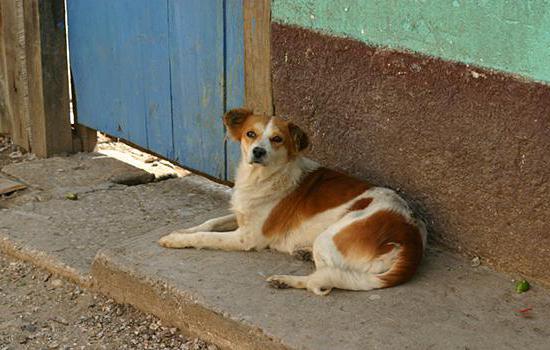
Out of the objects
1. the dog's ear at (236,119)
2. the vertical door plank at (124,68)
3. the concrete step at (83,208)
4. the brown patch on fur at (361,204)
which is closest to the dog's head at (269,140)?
the dog's ear at (236,119)

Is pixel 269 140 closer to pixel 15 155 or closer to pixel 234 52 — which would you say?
pixel 234 52

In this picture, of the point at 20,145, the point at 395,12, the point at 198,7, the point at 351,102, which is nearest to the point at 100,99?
the point at 20,145

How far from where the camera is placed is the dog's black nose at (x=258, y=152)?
4.32 meters

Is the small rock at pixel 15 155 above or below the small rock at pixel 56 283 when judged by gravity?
above

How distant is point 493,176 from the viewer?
414 cm

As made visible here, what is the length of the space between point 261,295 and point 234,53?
183 centimetres

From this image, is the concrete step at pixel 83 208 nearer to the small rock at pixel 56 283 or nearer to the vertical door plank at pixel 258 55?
the small rock at pixel 56 283

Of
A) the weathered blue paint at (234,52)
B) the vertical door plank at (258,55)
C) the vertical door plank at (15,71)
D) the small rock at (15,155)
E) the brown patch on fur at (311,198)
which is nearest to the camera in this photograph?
the brown patch on fur at (311,198)

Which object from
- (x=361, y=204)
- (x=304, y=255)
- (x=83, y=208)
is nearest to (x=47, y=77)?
(x=83, y=208)

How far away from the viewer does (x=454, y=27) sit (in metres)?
4.10

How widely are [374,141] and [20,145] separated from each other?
10.7ft

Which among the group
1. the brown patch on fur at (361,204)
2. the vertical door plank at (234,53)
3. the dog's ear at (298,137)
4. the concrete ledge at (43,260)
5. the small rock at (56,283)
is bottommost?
the small rock at (56,283)

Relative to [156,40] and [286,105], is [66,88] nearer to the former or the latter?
[156,40]

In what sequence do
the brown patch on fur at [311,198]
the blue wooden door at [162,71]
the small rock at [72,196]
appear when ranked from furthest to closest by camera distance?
the small rock at [72,196] < the blue wooden door at [162,71] < the brown patch on fur at [311,198]
